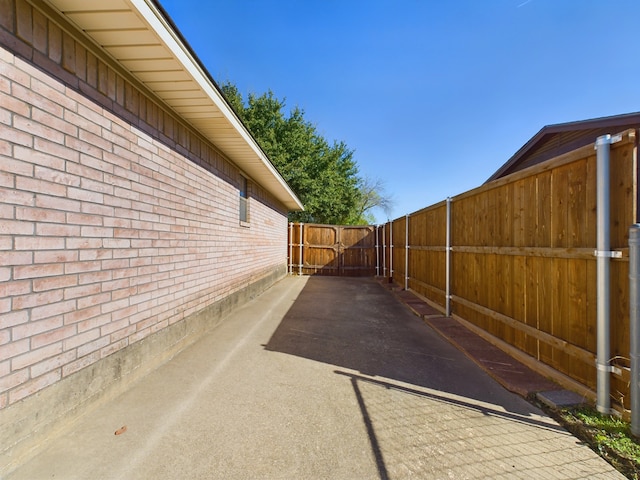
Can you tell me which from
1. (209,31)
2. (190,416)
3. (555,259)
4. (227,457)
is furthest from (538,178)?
(209,31)

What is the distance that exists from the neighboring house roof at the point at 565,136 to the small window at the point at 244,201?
26.5 ft

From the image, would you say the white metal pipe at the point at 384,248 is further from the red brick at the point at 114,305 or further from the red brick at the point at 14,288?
the red brick at the point at 14,288

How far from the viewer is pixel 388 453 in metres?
1.85

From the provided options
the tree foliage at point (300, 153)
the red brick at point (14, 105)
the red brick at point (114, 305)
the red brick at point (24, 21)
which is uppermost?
the tree foliage at point (300, 153)

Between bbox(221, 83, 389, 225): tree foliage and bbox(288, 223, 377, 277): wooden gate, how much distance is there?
15.1ft

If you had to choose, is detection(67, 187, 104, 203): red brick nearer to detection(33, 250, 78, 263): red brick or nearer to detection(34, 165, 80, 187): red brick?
detection(34, 165, 80, 187): red brick

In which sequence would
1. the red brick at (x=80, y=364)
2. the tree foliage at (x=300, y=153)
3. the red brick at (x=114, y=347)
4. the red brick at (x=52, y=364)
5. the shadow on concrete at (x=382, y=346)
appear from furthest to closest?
the tree foliage at (x=300, y=153), the shadow on concrete at (x=382, y=346), the red brick at (x=114, y=347), the red brick at (x=80, y=364), the red brick at (x=52, y=364)

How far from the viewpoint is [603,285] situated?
85.7 inches

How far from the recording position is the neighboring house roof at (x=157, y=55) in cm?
205

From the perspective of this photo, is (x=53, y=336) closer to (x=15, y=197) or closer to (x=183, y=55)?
(x=15, y=197)

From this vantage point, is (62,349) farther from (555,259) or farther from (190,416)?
(555,259)

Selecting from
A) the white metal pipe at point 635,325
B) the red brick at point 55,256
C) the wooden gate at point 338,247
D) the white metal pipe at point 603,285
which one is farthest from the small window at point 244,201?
the white metal pipe at point 635,325

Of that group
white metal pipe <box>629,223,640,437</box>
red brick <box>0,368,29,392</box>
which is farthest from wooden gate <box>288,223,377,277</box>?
red brick <box>0,368,29,392</box>

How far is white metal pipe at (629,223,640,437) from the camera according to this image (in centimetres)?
194
